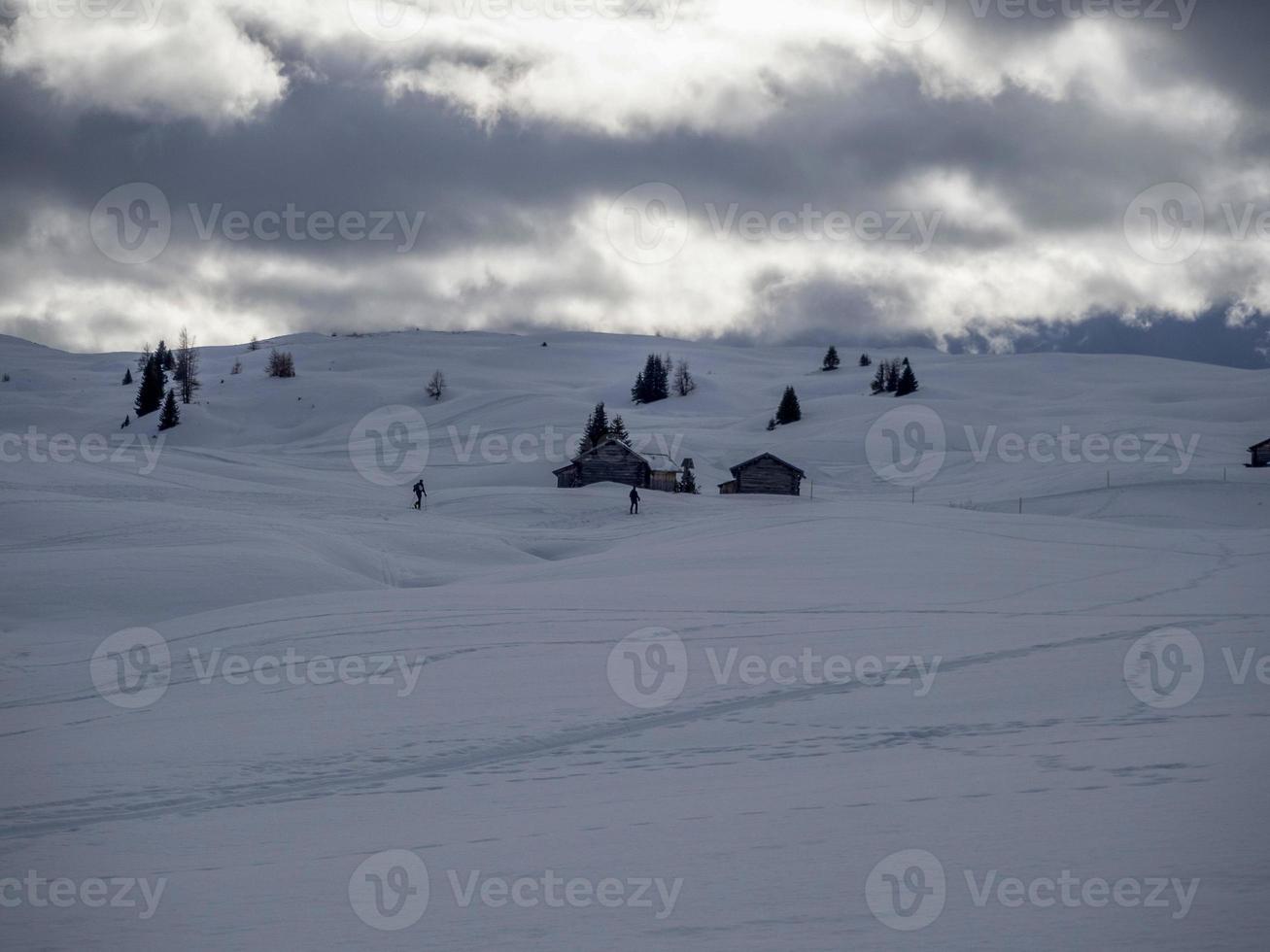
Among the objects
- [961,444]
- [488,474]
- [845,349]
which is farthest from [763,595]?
[845,349]

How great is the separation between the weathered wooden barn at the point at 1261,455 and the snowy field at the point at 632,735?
78.3ft

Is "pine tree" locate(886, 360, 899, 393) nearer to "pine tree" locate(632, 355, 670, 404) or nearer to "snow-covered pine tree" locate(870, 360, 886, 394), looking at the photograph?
"snow-covered pine tree" locate(870, 360, 886, 394)

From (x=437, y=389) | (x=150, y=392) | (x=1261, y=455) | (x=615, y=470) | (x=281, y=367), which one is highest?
(x=281, y=367)

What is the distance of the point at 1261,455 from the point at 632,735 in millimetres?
→ 55670

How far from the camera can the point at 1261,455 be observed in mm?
53375

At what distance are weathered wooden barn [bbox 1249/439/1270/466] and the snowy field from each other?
2385cm

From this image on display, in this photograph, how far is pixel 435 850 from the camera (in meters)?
6.77

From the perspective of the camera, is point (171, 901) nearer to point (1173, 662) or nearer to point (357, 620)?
point (357, 620)

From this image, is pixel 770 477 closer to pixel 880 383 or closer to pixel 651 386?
pixel 880 383

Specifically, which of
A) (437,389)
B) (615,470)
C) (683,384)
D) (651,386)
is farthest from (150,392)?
(615,470)

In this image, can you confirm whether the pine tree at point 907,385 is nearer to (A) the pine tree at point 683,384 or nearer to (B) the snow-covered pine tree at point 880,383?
(B) the snow-covered pine tree at point 880,383

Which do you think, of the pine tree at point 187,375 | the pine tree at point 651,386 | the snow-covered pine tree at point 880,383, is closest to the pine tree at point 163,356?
the pine tree at point 187,375

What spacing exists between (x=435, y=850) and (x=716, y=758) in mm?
2991

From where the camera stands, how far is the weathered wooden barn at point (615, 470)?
5278 centimetres
